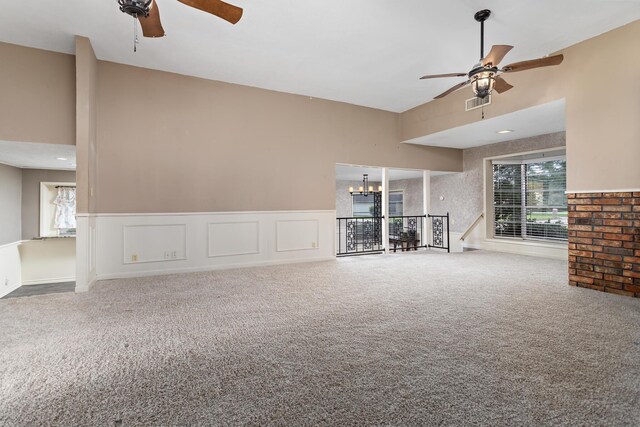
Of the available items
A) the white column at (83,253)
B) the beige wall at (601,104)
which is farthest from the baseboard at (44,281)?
the beige wall at (601,104)

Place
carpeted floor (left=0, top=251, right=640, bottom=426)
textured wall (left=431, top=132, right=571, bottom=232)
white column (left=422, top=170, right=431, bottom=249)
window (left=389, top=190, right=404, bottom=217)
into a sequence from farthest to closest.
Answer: window (left=389, top=190, right=404, bottom=217) → white column (left=422, top=170, right=431, bottom=249) → textured wall (left=431, top=132, right=571, bottom=232) → carpeted floor (left=0, top=251, right=640, bottom=426)

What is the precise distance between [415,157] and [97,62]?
5950 mm

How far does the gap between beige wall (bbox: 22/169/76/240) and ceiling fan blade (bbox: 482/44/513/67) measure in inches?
324

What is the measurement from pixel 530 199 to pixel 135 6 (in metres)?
7.66

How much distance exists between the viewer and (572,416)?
4.88 ft

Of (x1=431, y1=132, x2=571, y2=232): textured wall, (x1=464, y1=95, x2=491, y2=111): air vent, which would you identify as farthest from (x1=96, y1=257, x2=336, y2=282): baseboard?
(x1=431, y1=132, x2=571, y2=232): textured wall

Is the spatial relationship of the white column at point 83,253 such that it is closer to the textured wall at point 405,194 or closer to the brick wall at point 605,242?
the brick wall at point 605,242

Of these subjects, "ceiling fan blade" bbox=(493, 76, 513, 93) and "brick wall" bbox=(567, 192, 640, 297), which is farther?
"ceiling fan blade" bbox=(493, 76, 513, 93)

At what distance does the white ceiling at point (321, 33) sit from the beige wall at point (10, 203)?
342 cm

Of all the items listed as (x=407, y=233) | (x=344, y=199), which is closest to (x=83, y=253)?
(x=407, y=233)

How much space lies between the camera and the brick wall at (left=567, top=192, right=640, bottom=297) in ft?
11.5

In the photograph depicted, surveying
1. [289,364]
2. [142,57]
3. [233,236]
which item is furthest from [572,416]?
[142,57]

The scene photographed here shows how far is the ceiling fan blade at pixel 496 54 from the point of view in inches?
120

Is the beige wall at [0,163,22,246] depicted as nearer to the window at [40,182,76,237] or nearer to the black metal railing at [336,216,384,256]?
the window at [40,182,76,237]
